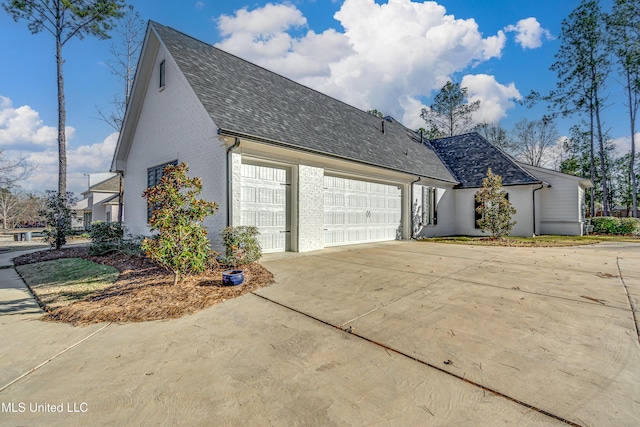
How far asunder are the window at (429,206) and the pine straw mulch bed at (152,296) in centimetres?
997

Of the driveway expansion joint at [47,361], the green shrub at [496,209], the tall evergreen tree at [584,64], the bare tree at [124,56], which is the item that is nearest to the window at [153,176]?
the driveway expansion joint at [47,361]

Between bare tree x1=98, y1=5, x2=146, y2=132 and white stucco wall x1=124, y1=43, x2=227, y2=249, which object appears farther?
bare tree x1=98, y1=5, x2=146, y2=132

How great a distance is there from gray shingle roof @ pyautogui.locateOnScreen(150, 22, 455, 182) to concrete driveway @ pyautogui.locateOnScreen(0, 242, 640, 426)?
4.74m

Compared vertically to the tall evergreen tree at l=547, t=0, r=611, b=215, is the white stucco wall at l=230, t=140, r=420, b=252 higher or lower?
lower

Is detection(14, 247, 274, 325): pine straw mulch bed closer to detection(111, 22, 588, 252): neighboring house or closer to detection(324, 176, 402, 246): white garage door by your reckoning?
detection(111, 22, 588, 252): neighboring house

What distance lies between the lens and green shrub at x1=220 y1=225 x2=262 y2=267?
6066 mm

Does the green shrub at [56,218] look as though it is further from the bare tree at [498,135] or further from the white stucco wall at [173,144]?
the bare tree at [498,135]

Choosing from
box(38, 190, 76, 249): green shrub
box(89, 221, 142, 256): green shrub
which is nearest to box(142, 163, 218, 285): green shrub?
box(89, 221, 142, 256): green shrub

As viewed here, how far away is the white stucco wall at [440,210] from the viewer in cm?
1318

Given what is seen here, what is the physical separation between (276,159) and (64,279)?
5.50m

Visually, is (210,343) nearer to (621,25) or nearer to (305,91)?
(305,91)

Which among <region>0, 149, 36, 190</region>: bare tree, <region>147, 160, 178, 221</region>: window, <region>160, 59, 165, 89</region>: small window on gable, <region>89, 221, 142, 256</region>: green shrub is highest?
<region>160, 59, 165, 89</region>: small window on gable

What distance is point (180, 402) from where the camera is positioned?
1.97 meters

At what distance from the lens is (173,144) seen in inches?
342
